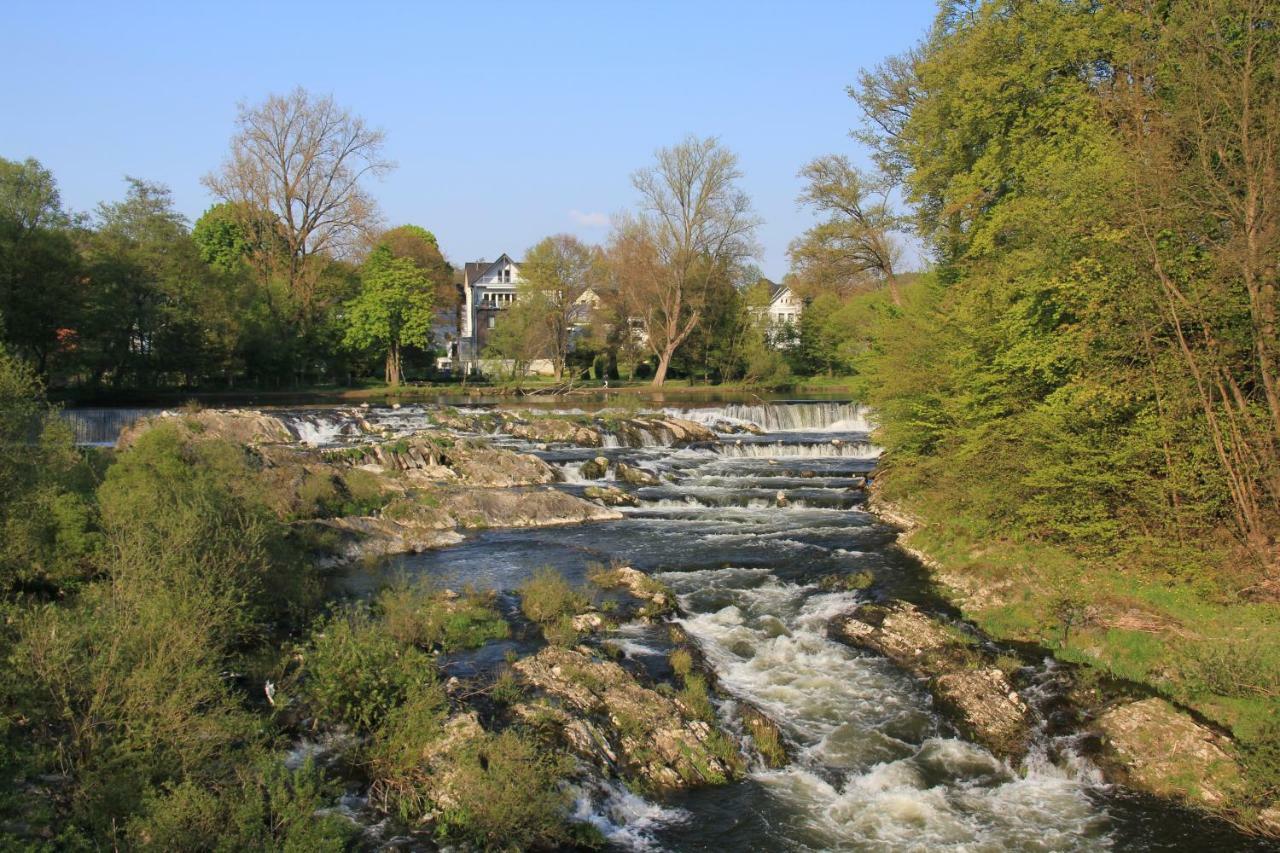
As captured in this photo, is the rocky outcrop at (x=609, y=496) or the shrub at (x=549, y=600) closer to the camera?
the shrub at (x=549, y=600)

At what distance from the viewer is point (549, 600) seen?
14273mm

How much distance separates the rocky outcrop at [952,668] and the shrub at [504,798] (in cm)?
566

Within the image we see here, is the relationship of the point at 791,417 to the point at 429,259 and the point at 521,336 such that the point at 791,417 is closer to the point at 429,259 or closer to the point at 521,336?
the point at 521,336

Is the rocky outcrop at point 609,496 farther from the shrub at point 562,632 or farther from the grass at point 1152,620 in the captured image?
the shrub at point 562,632

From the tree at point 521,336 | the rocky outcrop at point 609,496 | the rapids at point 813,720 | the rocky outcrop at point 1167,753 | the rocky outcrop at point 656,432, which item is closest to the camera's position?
the rapids at point 813,720

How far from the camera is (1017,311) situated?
16.5m

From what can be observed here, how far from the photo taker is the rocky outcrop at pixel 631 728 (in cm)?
991

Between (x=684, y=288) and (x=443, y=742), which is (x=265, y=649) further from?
(x=684, y=288)

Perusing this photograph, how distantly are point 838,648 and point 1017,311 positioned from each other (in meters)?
7.74

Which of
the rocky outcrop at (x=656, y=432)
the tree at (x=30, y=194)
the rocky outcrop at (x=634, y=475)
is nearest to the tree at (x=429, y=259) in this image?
the tree at (x=30, y=194)

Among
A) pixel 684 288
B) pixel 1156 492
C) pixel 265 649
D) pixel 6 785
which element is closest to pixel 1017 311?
pixel 1156 492

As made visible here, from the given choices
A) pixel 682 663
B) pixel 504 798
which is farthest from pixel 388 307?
pixel 504 798

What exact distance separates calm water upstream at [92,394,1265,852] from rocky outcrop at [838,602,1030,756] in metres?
0.28

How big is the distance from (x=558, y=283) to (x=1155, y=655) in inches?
2207
